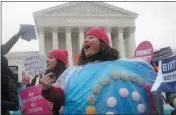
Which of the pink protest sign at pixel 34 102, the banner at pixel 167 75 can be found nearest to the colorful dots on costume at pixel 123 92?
the banner at pixel 167 75

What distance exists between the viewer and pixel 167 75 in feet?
7.55

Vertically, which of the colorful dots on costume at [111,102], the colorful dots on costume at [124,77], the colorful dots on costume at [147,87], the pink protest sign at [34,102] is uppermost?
the colorful dots on costume at [124,77]

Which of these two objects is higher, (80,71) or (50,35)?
(80,71)

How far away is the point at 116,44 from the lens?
1628 inches

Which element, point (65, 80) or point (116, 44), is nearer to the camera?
point (65, 80)

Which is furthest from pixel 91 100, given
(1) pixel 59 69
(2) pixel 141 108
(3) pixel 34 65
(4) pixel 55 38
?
(4) pixel 55 38

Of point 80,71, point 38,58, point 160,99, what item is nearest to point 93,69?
point 80,71

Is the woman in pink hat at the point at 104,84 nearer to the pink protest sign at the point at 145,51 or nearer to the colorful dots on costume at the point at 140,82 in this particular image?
the colorful dots on costume at the point at 140,82

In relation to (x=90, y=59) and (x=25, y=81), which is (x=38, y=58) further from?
(x=90, y=59)

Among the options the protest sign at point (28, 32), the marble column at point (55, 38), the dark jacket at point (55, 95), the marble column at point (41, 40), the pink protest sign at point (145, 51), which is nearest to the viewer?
the dark jacket at point (55, 95)

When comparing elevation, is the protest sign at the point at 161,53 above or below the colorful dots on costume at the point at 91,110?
below

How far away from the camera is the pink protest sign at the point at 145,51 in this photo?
17.2 feet

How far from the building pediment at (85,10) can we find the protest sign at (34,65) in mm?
33701

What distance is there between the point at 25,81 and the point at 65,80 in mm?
3553
